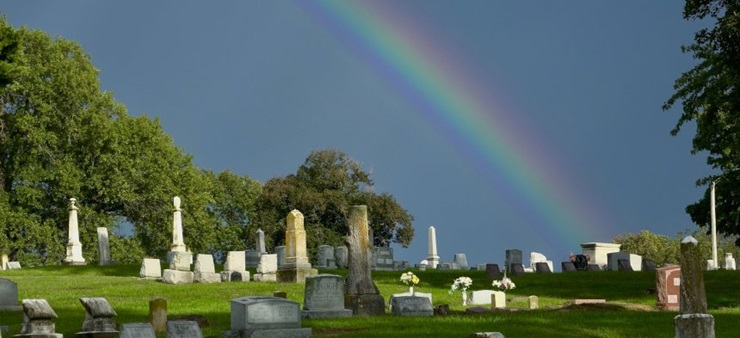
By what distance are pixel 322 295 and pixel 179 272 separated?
15.5m

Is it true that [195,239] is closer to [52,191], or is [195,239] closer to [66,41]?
[52,191]

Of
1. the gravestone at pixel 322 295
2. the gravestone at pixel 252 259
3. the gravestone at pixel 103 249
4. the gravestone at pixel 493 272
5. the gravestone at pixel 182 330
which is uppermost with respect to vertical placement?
the gravestone at pixel 103 249

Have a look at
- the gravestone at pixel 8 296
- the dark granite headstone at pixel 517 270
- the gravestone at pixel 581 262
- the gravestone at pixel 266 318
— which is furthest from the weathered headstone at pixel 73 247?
the gravestone at pixel 266 318

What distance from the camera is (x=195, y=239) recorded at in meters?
68.6

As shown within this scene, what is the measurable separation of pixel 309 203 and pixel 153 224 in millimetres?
21327

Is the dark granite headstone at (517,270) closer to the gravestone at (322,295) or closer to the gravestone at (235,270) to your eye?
the gravestone at (235,270)

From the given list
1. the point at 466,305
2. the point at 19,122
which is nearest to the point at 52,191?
the point at 19,122

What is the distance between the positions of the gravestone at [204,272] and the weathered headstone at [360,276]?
12323 millimetres

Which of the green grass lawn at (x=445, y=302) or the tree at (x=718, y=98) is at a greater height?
the tree at (x=718, y=98)

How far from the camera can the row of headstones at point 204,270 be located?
39.6 meters

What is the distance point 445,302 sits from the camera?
32.7 m

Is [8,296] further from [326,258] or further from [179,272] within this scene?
[326,258]

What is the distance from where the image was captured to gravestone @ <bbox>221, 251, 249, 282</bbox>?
4116 centimetres

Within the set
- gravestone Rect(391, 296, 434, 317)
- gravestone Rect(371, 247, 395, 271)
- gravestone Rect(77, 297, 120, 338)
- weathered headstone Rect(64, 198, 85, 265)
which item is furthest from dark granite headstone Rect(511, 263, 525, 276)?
gravestone Rect(77, 297, 120, 338)
